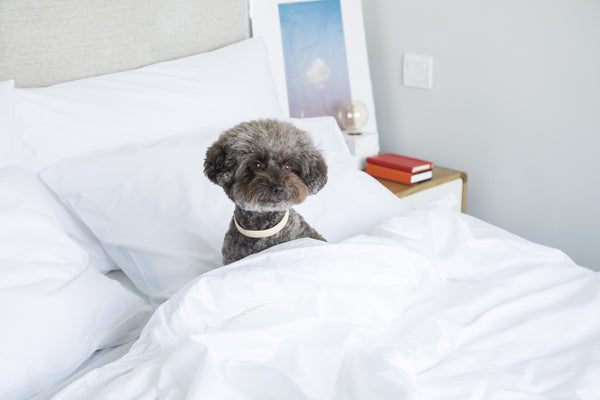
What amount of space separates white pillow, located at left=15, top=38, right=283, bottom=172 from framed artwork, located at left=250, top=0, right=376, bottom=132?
0.24 m

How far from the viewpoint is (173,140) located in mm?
1758

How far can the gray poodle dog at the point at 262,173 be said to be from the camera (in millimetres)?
1241

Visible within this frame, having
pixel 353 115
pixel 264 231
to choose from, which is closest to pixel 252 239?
pixel 264 231

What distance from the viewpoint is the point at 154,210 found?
1.61 metres

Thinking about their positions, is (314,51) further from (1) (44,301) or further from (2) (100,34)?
(1) (44,301)

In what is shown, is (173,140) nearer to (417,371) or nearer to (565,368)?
A: (417,371)

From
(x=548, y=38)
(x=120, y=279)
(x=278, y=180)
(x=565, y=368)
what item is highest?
(x=548, y=38)

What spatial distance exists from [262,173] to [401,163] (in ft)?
4.08

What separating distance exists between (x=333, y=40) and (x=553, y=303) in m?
1.59

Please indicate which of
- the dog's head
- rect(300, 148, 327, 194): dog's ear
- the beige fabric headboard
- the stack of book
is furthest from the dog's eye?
the stack of book

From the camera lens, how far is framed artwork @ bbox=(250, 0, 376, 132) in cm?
244

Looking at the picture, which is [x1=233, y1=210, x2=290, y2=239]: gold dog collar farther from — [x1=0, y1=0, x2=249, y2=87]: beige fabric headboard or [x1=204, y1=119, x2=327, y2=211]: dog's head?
[x1=0, y1=0, x2=249, y2=87]: beige fabric headboard

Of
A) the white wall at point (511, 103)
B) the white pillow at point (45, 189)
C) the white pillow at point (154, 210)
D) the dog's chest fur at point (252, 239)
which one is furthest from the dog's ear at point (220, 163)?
the white wall at point (511, 103)

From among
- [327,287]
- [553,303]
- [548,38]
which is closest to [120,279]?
[327,287]
